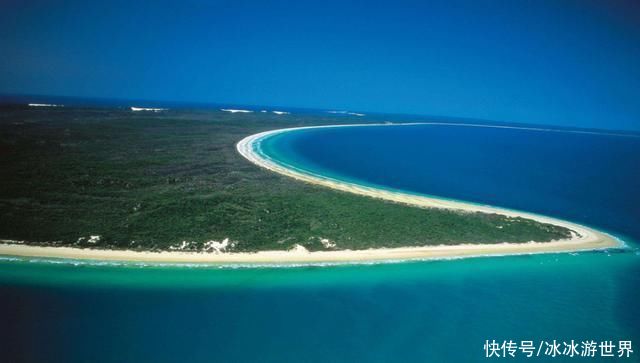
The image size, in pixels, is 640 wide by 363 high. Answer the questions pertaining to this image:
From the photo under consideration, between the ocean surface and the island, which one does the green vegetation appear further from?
the ocean surface

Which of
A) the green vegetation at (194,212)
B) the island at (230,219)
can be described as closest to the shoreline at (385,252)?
the island at (230,219)

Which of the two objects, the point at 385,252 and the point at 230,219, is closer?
the point at 385,252

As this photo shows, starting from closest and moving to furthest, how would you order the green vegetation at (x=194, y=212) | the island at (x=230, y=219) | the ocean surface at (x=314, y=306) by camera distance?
the ocean surface at (x=314, y=306) → the island at (x=230, y=219) → the green vegetation at (x=194, y=212)

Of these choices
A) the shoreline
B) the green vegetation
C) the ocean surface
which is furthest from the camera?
the green vegetation

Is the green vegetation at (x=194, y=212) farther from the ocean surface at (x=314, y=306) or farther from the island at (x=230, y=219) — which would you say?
the ocean surface at (x=314, y=306)

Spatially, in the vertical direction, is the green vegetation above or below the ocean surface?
above

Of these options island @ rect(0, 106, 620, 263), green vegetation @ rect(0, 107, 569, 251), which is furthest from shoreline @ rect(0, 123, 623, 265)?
green vegetation @ rect(0, 107, 569, 251)

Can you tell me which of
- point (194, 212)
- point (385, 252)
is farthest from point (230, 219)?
point (385, 252)

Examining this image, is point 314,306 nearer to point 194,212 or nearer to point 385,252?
point 385,252
